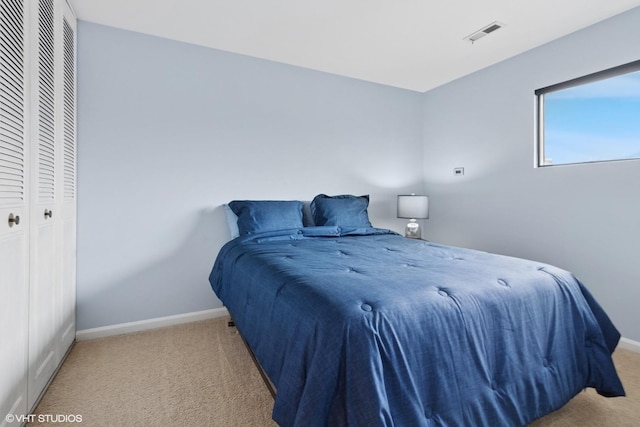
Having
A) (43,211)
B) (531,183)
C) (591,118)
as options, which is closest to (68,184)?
(43,211)

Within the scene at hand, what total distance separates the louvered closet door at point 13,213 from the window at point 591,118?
141 inches

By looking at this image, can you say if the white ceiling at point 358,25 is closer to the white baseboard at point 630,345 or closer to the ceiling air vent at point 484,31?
the ceiling air vent at point 484,31

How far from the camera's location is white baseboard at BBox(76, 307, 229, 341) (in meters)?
2.34

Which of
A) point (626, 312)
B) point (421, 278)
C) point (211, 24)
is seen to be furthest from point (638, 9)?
point (211, 24)

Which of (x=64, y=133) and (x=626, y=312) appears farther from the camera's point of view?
(x=626, y=312)

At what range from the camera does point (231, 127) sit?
9.29 feet

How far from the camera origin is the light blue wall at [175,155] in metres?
2.37

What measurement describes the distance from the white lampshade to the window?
1.11 meters

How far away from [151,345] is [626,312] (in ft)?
11.4

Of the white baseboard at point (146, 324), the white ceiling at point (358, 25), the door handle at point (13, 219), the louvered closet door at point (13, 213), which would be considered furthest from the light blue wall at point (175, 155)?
the door handle at point (13, 219)

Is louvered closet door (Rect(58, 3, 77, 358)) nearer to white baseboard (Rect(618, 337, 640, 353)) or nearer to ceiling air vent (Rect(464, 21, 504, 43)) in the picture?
ceiling air vent (Rect(464, 21, 504, 43))

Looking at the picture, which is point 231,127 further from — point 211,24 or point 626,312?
point 626,312

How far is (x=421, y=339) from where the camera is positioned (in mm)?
1059

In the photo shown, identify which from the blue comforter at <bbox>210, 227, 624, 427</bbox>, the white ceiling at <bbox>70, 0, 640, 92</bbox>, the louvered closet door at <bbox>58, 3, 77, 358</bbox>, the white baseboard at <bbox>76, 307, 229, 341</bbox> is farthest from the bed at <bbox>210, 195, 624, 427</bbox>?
the white ceiling at <bbox>70, 0, 640, 92</bbox>
